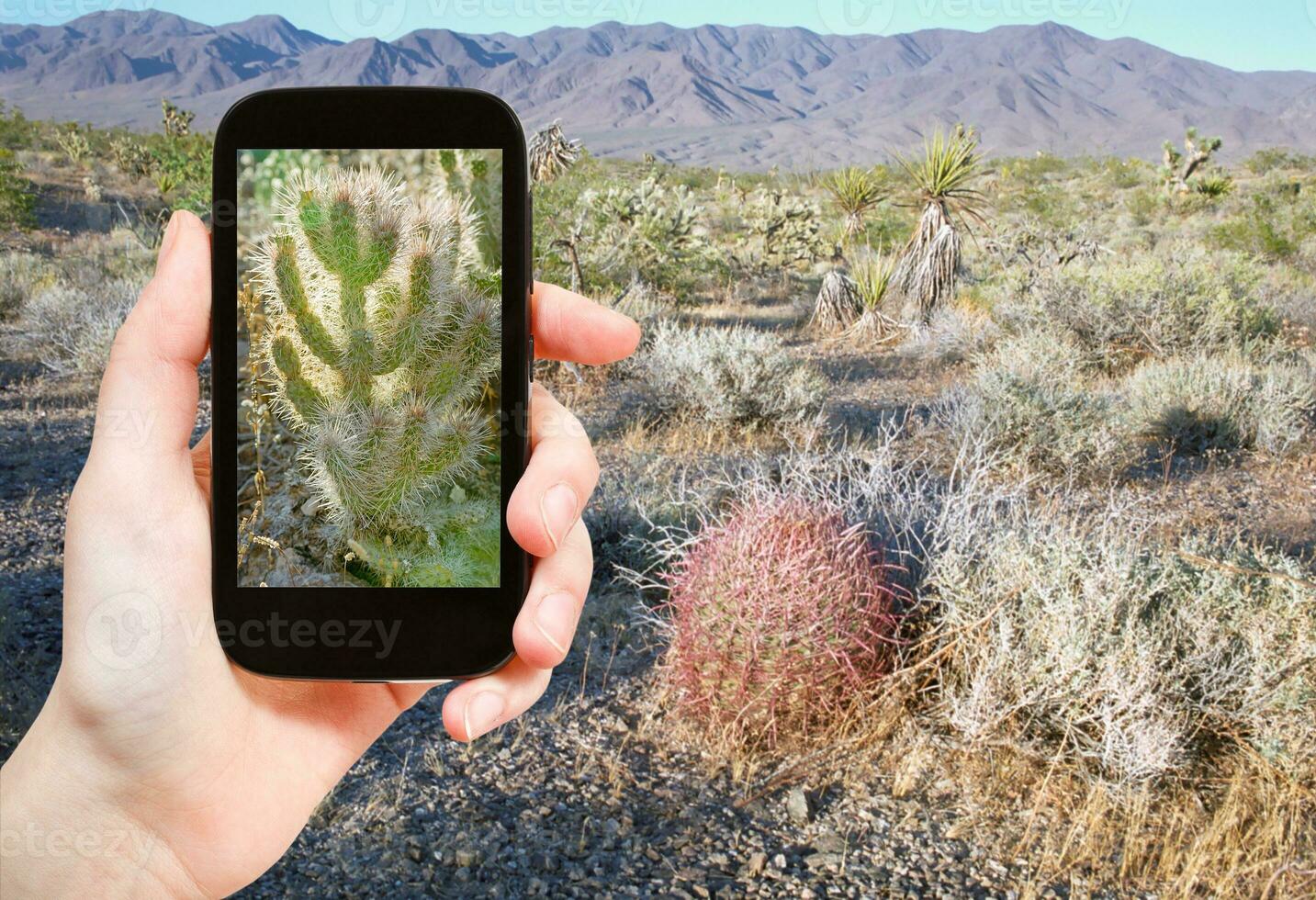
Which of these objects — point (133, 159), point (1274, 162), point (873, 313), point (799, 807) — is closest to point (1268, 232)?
point (873, 313)

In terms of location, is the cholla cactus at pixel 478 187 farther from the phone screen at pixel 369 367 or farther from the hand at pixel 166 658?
the hand at pixel 166 658

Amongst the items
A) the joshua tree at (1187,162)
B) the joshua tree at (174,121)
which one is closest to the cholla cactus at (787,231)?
the joshua tree at (1187,162)

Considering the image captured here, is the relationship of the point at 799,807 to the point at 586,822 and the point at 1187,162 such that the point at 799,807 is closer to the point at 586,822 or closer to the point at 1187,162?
Result: the point at 586,822

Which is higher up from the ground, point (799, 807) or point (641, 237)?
point (641, 237)

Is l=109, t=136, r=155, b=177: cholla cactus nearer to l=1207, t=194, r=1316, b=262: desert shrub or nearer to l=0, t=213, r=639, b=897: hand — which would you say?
l=1207, t=194, r=1316, b=262: desert shrub

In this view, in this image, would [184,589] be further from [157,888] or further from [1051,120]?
[1051,120]

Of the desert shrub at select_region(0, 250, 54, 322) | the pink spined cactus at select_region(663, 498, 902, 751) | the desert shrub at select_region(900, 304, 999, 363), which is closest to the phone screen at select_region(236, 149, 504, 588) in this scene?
the pink spined cactus at select_region(663, 498, 902, 751)

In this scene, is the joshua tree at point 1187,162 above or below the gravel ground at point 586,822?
above
